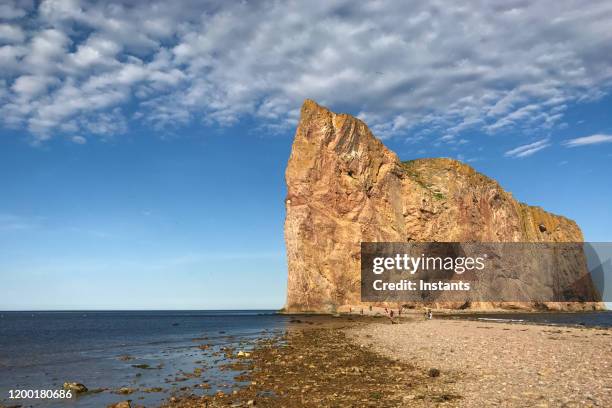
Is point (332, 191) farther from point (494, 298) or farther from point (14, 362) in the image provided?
point (14, 362)

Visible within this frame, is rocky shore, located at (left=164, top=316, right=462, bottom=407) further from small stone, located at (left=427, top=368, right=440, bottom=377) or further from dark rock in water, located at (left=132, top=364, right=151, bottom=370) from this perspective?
dark rock in water, located at (left=132, top=364, right=151, bottom=370)

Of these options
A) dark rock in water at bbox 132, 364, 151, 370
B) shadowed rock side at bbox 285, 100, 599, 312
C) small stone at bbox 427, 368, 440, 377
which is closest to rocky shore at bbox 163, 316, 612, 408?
small stone at bbox 427, 368, 440, 377

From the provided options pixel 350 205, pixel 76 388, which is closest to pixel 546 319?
pixel 350 205

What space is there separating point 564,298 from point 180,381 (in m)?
126

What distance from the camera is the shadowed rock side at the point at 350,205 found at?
88.0 metres

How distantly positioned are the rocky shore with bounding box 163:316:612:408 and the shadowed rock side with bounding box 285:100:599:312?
62.6 meters

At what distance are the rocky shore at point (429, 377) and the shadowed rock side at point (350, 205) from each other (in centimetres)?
6259

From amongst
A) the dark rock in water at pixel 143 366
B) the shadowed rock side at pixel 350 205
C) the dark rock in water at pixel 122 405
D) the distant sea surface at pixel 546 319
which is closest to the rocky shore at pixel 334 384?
the dark rock in water at pixel 122 405

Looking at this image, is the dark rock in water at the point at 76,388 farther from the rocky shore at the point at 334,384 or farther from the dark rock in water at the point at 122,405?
the rocky shore at the point at 334,384

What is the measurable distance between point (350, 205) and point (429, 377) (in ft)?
247

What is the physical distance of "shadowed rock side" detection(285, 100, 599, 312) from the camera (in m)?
88.0

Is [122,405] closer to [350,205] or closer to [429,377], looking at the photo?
[429,377]

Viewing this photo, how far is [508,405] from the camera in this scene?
36.8 ft

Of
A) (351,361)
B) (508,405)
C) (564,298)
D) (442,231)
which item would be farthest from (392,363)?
(564,298)
